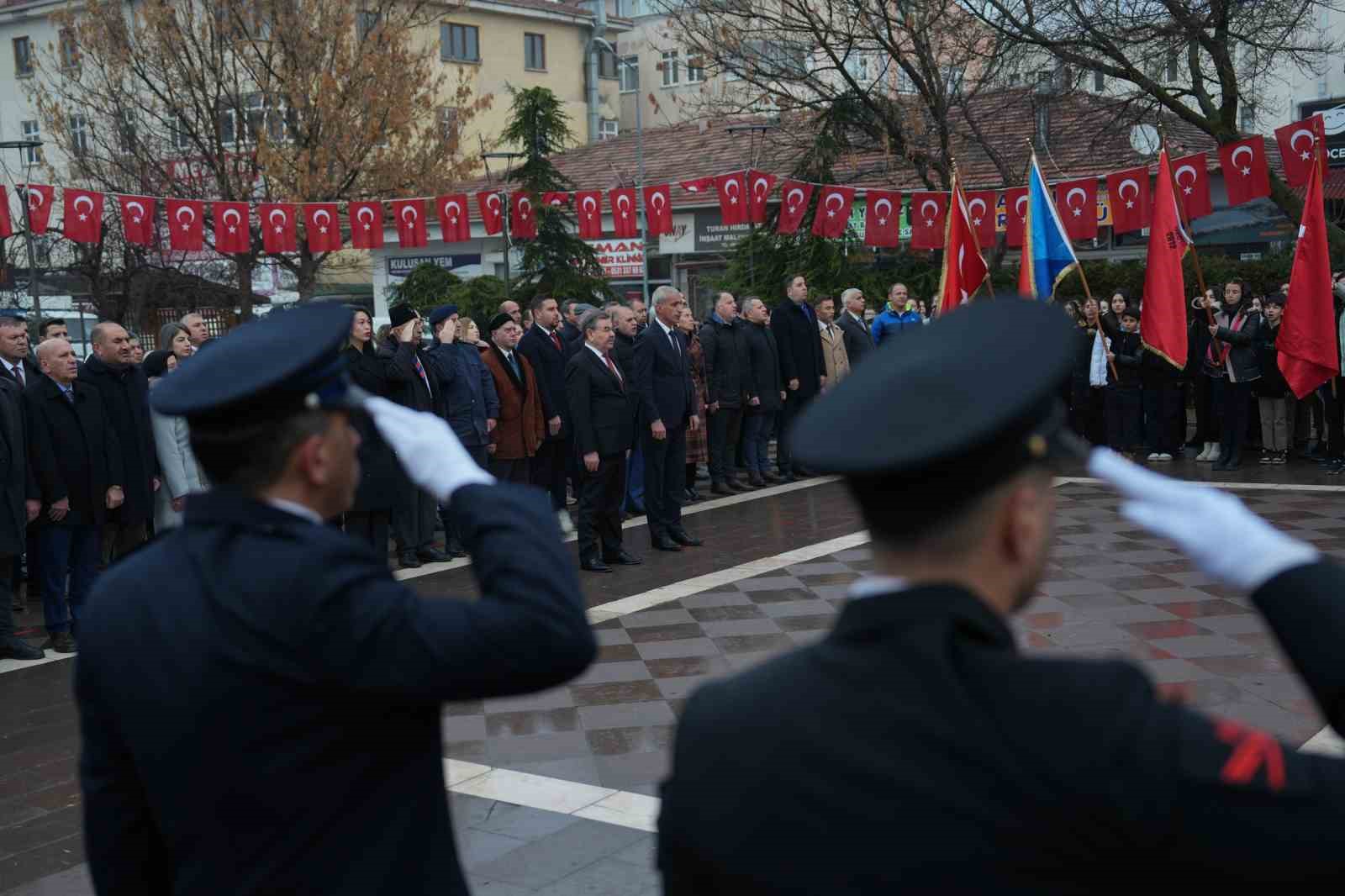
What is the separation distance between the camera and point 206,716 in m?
1.93

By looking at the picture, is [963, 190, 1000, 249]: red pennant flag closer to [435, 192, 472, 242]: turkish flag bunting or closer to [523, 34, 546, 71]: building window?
[435, 192, 472, 242]: turkish flag bunting

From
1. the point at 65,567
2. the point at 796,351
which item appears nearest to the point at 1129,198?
the point at 796,351

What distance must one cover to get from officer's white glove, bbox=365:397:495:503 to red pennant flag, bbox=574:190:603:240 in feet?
54.0

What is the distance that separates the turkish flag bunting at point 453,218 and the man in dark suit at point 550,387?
6.42m

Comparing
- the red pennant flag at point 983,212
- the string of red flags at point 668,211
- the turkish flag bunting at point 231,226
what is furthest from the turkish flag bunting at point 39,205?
the red pennant flag at point 983,212

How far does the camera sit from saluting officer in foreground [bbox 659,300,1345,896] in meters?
1.31

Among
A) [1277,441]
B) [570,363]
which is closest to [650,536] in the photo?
[570,363]

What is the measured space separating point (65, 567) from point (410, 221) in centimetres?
1103

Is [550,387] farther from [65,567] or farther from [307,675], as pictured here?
[307,675]

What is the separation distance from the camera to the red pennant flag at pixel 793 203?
17.6 metres

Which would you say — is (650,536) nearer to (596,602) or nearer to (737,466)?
(596,602)

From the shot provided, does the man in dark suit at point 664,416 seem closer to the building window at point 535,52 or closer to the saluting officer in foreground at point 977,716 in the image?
the saluting officer in foreground at point 977,716

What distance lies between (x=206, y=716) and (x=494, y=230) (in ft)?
58.1

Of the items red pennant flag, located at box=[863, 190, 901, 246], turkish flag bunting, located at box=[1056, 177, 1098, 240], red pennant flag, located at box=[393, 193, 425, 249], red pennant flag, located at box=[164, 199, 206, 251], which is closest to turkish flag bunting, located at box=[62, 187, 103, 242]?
red pennant flag, located at box=[164, 199, 206, 251]
